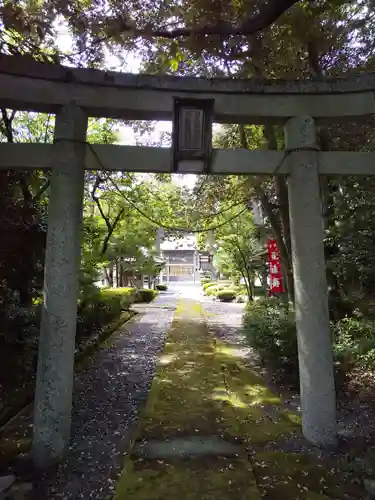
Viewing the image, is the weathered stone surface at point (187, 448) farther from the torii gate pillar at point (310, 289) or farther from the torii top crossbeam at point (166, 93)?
the torii top crossbeam at point (166, 93)

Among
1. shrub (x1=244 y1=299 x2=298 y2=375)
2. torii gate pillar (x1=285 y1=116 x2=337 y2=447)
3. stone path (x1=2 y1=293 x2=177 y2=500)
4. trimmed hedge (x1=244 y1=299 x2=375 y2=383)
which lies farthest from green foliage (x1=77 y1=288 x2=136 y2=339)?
torii gate pillar (x1=285 y1=116 x2=337 y2=447)

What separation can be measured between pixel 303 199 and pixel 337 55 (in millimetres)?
5371

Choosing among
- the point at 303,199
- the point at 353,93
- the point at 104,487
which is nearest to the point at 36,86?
the point at 303,199

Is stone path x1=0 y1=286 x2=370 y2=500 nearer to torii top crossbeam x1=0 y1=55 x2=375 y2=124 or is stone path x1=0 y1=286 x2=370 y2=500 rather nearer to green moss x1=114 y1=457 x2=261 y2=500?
green moss x1=114 y1=457 x2=261 y2=500

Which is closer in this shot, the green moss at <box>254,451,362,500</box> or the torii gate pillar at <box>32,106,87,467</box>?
the green moss at <box>254,451,362,500</box>

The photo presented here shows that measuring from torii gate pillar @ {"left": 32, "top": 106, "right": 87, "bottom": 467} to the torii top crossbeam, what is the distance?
263 mm

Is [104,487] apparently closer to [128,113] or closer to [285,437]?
[285,437]

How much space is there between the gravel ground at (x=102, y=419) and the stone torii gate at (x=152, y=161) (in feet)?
1.13

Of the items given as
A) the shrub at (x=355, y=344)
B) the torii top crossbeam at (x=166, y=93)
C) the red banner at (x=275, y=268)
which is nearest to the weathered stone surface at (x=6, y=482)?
the torii top crossbeam at (x=166, y=93)

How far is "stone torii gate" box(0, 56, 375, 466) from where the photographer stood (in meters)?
3.87

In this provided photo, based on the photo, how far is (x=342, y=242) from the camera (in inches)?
236

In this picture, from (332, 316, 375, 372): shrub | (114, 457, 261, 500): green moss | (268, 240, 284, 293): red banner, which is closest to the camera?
(114, 457, 261, 500): green moss

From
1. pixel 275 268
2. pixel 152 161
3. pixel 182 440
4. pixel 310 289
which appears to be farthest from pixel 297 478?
pixel 275 268

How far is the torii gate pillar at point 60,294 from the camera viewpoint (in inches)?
149
